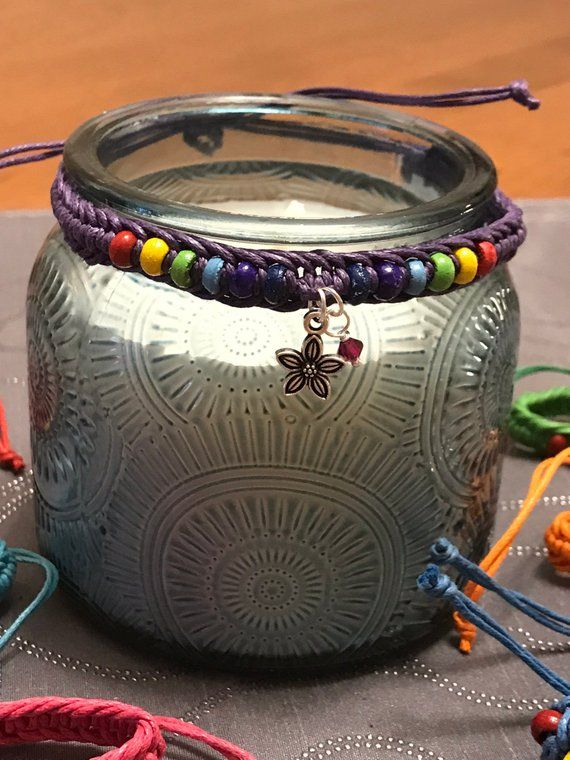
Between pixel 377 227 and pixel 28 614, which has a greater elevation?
pixel 377 227

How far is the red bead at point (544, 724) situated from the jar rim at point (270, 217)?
0.64ft

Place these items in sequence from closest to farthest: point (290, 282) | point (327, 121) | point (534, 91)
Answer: point (290, 282)
point (327, 121)
point (534, 91)

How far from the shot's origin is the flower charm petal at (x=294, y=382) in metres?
0.34

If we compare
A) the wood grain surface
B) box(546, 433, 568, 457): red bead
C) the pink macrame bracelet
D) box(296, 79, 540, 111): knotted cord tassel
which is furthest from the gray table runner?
the wood grain surface

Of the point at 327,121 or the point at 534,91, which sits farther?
the point at 534,91

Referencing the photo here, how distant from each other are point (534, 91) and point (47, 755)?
0.76 metres

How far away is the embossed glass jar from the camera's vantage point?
14.1 inches

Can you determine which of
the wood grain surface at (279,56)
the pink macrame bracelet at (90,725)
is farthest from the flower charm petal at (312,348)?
the wood grain surface at (279,56)

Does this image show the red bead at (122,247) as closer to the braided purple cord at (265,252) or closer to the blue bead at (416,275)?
the braided purple cord at (265,252)

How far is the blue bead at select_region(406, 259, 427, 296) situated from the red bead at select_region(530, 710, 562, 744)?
176mm

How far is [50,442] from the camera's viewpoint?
1.35 ft

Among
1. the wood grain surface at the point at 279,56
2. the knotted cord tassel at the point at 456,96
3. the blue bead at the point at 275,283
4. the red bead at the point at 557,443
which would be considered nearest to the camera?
the blue bead at the point at 275,283

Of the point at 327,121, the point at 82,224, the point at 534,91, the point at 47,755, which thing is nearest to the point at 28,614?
the point at 47,755

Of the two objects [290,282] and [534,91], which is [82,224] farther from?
[534,91]
